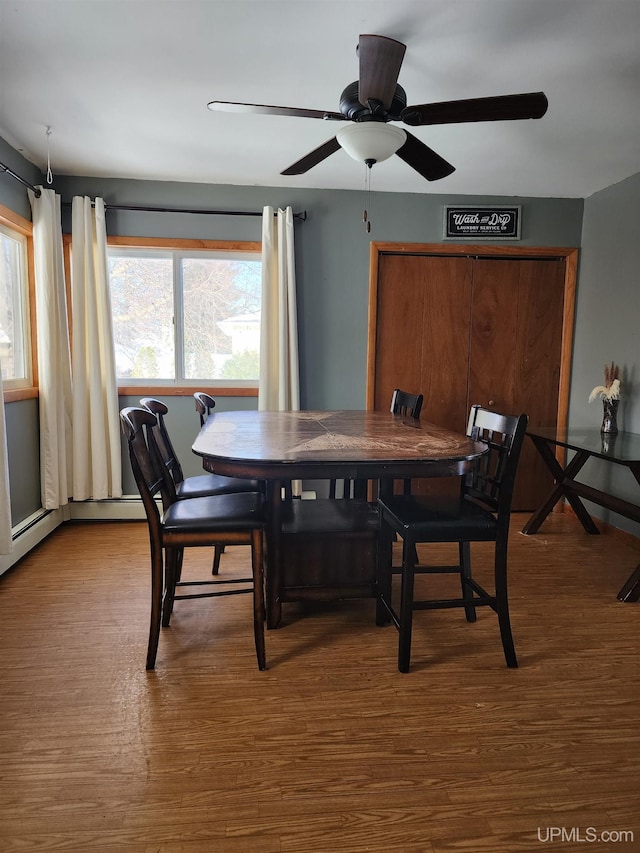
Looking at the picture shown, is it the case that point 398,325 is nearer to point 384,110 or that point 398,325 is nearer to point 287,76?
point 287,76

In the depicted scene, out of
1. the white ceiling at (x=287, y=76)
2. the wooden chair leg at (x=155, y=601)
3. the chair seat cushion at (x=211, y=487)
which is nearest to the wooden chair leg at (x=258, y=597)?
the wooden chair leg at (x=155, y=601)

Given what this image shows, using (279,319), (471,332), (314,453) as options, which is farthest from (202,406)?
(471,332)

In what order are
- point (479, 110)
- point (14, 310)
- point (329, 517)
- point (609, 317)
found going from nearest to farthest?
point (479, 110) < point (329, 517) < point (14, 310) < point (609, 317)

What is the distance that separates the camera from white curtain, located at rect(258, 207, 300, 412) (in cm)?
391

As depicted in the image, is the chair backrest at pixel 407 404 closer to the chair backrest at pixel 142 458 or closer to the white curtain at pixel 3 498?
the chair backrest at pixel 142 458

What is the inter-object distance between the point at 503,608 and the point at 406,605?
40 cm

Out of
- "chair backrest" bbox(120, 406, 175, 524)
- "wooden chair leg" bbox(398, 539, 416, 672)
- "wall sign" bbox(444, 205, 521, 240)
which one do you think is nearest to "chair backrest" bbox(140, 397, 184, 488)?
"chair backrest" bbox(120, 406, 175, 524)

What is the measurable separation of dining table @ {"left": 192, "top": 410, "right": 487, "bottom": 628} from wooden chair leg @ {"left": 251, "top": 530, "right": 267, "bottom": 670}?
0.25 meters

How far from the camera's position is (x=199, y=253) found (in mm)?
4055

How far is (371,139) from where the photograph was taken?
2037 millimetres

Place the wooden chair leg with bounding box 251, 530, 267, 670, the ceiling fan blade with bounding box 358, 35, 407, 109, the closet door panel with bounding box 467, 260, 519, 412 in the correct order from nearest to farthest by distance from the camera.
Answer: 1. the ceiling fan blade with bounding box 358, 35, 407, 109
2. the wooden chair leg with bounding box 251, 530, 267, 670
3. the closet door panel with bounding box 467, 260, 519, 412

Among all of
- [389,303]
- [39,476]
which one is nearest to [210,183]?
[389,303]

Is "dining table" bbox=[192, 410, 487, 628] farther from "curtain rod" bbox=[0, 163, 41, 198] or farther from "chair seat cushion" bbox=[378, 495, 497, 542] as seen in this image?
"curtain rod" bbox=[0, 163, 41, 198]

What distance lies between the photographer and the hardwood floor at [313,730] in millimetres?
1391
